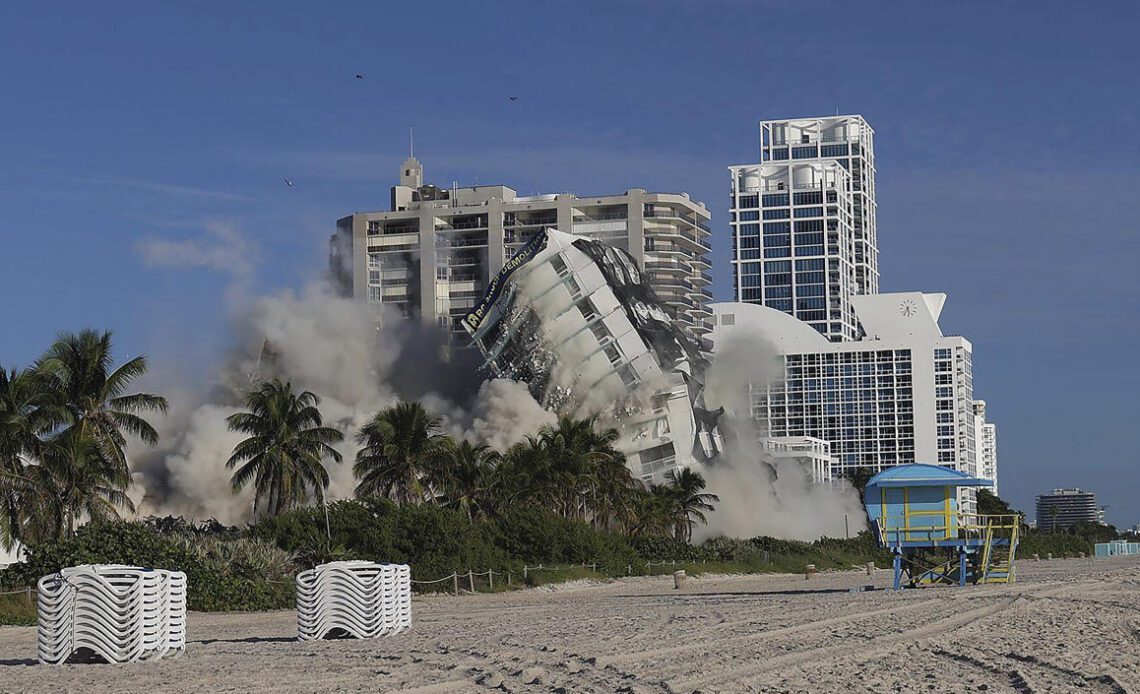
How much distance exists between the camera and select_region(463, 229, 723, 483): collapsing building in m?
93.8

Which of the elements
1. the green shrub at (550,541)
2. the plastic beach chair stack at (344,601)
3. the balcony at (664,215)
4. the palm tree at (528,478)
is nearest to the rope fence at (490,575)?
the green shrub at (550,541)

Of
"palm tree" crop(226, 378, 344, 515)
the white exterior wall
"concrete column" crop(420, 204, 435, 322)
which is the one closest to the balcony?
"concrete column" crop(420, 204, 435, 322)

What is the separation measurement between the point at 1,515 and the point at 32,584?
474cm

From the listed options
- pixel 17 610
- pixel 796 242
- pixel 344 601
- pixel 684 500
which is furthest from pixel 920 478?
pixel 796 242

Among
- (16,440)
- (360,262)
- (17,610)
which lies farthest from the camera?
(360,262)

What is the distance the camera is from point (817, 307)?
182000 millimetres

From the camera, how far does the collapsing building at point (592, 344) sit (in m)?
93.8

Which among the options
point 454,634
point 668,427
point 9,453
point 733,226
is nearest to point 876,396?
point 733,226

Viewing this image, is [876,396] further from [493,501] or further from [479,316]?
[493,501]

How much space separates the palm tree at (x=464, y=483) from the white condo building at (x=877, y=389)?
4076 inches

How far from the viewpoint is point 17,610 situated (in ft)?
112

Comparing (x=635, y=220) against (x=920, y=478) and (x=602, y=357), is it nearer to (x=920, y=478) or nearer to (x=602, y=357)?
(x=602, y=357)

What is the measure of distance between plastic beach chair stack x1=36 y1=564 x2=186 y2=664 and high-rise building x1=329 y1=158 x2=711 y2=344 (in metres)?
100

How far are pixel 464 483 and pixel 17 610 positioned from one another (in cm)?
2875
